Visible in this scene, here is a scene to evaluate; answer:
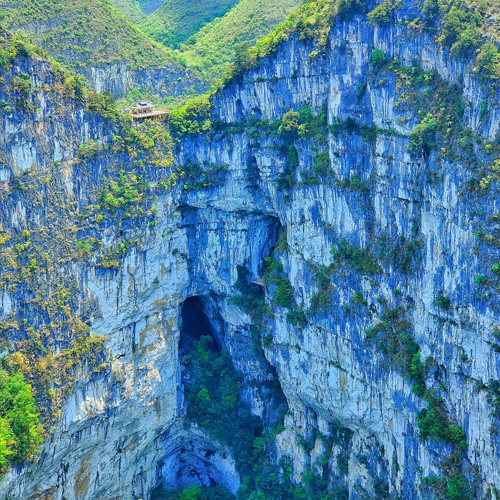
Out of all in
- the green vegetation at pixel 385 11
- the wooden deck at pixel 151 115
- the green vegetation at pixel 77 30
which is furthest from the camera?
the green vegetation at pixel 77 30

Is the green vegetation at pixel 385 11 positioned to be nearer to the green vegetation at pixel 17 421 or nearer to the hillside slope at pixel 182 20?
the green vegetation at pixel 17 421

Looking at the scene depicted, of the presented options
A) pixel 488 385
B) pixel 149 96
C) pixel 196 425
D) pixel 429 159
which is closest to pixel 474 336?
pixel 488 385

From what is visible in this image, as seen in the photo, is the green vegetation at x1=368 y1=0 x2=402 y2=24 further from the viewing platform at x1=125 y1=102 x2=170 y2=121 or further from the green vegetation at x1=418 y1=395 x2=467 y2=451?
the green vegetation at x1=418 y1=395 x2=467 y2=451

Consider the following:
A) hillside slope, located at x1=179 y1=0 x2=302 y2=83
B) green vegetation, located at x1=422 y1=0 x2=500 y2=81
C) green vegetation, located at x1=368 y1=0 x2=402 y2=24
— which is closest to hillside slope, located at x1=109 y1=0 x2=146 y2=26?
hillside slope, located at x1=179 y1=0 x2=302 y2=83

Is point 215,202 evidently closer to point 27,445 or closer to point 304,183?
point 304,183

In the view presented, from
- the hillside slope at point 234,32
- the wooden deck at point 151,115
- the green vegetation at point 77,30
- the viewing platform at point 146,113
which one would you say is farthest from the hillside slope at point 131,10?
the wooden deck at point 151,115

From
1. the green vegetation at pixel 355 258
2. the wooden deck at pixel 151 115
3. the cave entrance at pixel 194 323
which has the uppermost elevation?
the wooden deck at pixel 151 115
